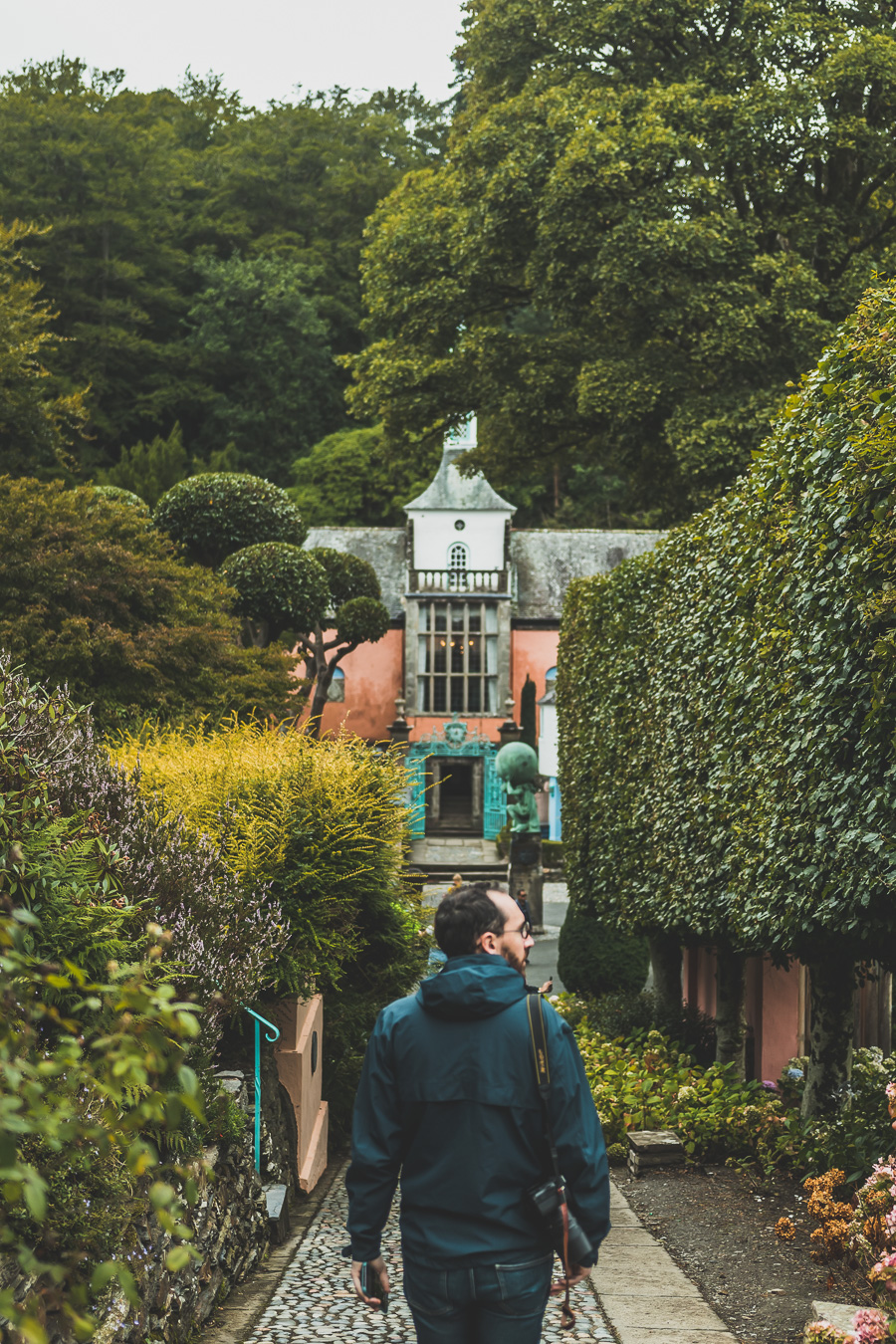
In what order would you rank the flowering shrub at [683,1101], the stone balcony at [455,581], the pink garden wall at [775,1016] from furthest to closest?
the stone balcony at [455,581] < the pink garden wall at [775,1016] < the flowering shrub at [683,1101]

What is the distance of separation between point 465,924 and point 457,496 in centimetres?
3837

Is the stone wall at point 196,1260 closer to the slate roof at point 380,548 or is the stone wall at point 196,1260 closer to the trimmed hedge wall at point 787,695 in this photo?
the trimmed hedge wall at point 787,695

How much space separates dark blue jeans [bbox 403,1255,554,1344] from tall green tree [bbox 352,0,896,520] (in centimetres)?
1308

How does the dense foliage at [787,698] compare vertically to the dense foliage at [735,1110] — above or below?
above

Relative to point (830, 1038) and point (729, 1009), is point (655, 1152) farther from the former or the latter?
point (729, 1009)

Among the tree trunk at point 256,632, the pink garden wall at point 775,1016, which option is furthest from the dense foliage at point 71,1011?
the tree trunk at point 256,632

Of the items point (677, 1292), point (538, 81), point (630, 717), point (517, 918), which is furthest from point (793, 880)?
point (538, 81)

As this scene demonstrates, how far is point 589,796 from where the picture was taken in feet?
43.5

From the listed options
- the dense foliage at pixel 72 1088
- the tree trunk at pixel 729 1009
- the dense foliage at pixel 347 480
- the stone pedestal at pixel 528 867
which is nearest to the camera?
the dense foliage at pixel 72 1088

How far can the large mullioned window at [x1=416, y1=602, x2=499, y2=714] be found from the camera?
130ft

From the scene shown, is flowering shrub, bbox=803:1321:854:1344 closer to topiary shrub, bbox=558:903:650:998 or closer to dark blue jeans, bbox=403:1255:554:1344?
dark blue jeans, bbox=403:1255:554:1344

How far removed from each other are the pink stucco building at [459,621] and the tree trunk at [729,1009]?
27.8m

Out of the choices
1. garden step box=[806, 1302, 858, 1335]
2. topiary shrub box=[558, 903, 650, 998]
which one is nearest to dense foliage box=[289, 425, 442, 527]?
topiary shrub box=[558, 903, 650, 998]

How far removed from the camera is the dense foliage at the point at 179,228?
43.8 metres
